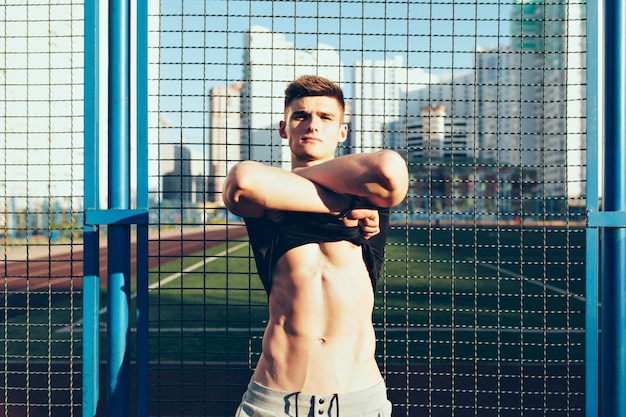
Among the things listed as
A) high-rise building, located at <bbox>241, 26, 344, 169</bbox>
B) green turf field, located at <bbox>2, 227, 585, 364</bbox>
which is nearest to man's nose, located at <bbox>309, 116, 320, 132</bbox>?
high-rise building, located at <bbox>241, 26, 344, 169</bbox>

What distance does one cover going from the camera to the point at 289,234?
200cm

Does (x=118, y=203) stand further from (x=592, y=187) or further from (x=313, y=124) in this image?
(x=592, y=187)

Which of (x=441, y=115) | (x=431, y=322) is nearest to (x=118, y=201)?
(x=441, y=115)

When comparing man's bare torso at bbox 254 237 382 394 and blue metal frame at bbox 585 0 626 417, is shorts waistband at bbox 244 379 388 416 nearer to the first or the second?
man's bare torso at bbox 254 237 382 394

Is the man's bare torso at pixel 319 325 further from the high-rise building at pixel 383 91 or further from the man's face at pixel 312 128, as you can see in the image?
the high-rise building at pixel 383 91

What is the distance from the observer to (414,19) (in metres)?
2.94

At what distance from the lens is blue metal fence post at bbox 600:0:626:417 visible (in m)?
2.53

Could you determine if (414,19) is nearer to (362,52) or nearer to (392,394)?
(362,52)

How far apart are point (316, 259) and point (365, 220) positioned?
24cm

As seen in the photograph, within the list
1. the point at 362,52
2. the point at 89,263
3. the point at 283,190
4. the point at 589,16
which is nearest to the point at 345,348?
the point at 283,190

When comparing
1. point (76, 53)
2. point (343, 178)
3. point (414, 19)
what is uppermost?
point (414, 19)

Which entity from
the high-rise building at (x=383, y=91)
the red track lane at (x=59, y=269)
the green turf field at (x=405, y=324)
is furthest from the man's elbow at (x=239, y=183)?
the green turf field at (x=405, y=324)

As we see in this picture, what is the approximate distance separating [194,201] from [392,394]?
9.90 ft

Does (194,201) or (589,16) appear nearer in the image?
(589,16)
